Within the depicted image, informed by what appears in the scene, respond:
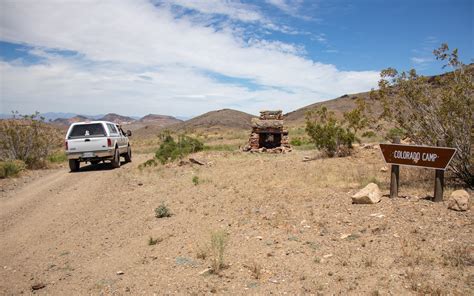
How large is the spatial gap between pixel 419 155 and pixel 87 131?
41.0 feet

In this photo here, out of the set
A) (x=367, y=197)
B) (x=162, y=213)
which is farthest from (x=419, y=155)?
(x=162, y=213)

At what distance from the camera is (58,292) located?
4828mm

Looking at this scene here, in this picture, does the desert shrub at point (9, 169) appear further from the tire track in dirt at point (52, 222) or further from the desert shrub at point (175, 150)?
the desert shrub at point (175, 150)

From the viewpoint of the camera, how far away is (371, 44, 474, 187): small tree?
8109 millimetres

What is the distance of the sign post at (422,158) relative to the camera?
6819 mm

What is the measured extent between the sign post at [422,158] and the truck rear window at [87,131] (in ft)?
37.4

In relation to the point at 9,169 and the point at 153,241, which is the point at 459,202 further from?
the point at 9,169

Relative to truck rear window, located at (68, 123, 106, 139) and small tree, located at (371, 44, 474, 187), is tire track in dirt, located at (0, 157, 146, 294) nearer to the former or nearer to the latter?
truck rear window, located at (68, 123, 106, 139)

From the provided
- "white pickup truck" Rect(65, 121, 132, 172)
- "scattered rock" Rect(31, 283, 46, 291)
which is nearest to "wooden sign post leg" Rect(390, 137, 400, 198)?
"scattered rock" Rect(31, 283, 46, 291)

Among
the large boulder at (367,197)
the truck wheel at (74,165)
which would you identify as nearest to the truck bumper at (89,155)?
the truck wheel at (74,165)

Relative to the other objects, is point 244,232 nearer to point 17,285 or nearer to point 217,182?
point 17,285

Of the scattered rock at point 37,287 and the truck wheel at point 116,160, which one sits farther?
the truck wheel at point 116,160

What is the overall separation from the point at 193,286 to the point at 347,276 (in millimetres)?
1987

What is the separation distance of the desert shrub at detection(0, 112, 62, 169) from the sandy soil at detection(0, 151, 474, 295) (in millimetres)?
7487
